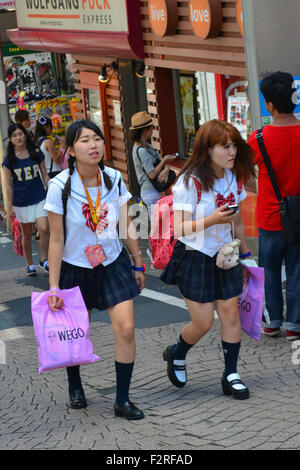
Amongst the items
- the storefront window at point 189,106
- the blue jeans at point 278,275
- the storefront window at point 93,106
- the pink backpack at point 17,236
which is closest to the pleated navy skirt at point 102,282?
the blue jeans at point 278,275

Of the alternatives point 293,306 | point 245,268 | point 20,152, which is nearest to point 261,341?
point 293,306

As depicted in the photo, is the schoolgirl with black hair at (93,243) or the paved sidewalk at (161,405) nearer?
the paved sidewalk at (161,405)

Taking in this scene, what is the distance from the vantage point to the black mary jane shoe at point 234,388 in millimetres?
5285

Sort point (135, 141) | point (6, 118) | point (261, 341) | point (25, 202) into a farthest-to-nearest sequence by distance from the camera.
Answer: point (6, 118) < point (25, 202) < point (135, 141) < point (261, 341)

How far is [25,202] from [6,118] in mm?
5244

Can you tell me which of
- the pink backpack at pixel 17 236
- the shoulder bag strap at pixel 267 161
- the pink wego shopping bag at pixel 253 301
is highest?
the shoulder bag strap at pixel 267 161

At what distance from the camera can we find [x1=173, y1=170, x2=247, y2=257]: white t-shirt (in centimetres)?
518

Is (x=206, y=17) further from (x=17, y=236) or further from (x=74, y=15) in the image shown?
(x=74, y=15)

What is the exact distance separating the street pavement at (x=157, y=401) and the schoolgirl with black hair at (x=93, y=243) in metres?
0.27

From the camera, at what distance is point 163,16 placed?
1123cm

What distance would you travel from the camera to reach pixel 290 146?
20.4 ft

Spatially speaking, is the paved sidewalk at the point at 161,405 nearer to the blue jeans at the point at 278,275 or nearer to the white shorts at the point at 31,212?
the blue jeans at the point at 278,275

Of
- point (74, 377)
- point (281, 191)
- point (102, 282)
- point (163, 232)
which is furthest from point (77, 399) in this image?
point (163, 232)

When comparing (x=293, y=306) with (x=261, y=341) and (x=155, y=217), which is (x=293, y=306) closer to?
(x=261, y=341)
